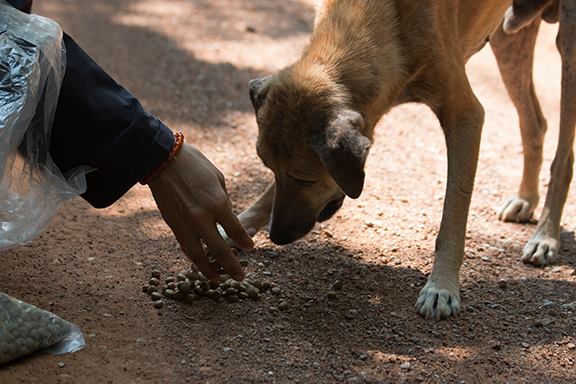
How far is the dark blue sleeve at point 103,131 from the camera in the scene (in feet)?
12.1

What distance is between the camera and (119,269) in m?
4.48

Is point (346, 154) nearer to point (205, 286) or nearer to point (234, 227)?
point (234, 227)

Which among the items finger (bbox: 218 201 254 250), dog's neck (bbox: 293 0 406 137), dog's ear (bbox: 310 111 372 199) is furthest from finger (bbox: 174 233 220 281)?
dog's neck (bbox: 293 0 406 137)

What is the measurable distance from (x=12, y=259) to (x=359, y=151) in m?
1.73

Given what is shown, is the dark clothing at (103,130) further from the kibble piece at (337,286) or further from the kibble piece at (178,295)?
the kibble piece at (337,286)

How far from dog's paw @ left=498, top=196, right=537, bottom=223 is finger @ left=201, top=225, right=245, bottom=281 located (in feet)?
7.50

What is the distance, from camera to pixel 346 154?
3939 mm

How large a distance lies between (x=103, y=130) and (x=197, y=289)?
3.08 ft

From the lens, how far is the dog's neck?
14.1ft

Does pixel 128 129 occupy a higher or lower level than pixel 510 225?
higher

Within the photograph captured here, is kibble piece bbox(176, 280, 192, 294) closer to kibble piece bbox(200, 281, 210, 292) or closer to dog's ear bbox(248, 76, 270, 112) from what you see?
kibble piece bbox(200, 281, 210, 292)

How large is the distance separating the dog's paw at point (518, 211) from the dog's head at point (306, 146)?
156 cm

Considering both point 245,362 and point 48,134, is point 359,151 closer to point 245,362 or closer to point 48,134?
point 245,362

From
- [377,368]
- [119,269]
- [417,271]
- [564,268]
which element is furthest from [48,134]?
[564,268]
